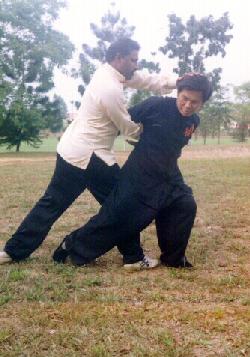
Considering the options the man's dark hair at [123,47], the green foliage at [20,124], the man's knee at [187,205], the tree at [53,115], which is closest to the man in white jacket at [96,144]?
the man's dark hair at [123,47]

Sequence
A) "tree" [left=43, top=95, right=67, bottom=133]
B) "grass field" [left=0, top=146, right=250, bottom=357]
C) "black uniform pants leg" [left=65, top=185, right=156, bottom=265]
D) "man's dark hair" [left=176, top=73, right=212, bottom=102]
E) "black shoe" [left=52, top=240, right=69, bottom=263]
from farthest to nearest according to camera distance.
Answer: "tree" [left=43, top=95, right=67, bottom=133] → "black shoe" [left=52, top=240, right=69, bottom=263] → "black uniform pants leg" [left=65, top=185, right=156, bottom=265] → "man's dark hair" [left=176, top=73, right=212, bottom=102] → "grass field" [left=0, top=146, right=250, bottom=357]

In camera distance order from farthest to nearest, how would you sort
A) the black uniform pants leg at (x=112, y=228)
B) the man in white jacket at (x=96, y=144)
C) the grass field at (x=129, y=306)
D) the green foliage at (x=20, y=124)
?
the green foliage at (x=20, y=124) → the black uniform pants leg at (x=112, y=228) → the man in white jacket at (x=96, y=144) → the grass field at (x=129, y=306)

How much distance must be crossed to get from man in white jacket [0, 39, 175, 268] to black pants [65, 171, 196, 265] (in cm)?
17

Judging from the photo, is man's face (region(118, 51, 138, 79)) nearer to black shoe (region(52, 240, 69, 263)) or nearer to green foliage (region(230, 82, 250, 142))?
black shoe (region(52, 240, 69, 263))

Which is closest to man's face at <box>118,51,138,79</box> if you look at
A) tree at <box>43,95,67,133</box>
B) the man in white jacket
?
the man in white jacket

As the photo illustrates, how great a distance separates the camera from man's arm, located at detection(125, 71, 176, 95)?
4520 millimetres

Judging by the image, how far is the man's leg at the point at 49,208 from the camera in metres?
4.43

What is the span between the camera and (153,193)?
14.3 feet

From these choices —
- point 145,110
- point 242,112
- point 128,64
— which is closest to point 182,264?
point 145,110

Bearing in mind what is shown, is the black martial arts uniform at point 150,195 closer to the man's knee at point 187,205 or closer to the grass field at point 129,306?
the man's knee at point 187,205

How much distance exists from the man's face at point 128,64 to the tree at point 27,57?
80.1ft

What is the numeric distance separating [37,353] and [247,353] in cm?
107

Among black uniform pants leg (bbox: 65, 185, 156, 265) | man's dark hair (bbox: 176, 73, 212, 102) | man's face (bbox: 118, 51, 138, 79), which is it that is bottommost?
black uniform pants leg (bbox: 65, 185, 156, 265)

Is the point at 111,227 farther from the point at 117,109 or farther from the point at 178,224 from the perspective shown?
the point at 117,109
